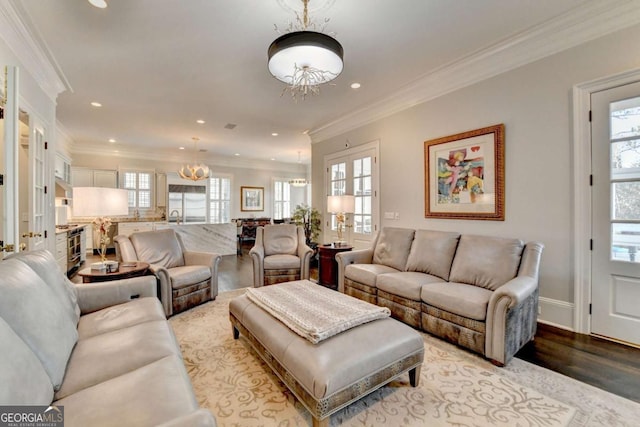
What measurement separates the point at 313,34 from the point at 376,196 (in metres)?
3.14

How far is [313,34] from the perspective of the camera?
6.26 ft

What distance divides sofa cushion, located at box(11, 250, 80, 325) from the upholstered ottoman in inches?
46.3

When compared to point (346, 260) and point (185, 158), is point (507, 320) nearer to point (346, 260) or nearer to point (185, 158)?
point (346, 260)

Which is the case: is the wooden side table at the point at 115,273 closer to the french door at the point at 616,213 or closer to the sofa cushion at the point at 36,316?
the sofa cushion at the point at 36,316

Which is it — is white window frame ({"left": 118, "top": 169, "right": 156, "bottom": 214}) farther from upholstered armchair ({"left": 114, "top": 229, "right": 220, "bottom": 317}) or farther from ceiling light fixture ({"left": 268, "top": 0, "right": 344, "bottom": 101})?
ceiling light fixture ({"left": 268, "top": 0, "right": 344, "bottom": 101})

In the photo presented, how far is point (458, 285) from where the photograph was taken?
2.77 meters

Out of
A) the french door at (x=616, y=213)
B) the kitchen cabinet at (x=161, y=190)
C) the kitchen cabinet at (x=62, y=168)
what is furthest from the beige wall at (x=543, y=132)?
the kitchen cabinet at (x=161, y=190)

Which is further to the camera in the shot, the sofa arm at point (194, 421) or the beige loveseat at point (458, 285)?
the beige loveseat at point (458, 285)

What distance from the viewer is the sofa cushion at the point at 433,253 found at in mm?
3183

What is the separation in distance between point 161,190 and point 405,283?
7.85 m

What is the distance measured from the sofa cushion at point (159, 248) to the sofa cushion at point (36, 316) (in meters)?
2.19

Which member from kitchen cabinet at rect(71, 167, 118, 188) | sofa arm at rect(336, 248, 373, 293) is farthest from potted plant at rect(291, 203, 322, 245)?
kitchen cabinet at rect(71, 167, 118, 188)

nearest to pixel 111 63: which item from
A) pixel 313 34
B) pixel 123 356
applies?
pixel 313 34

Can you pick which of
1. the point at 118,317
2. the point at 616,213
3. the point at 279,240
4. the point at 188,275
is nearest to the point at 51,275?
the point at 118,317
